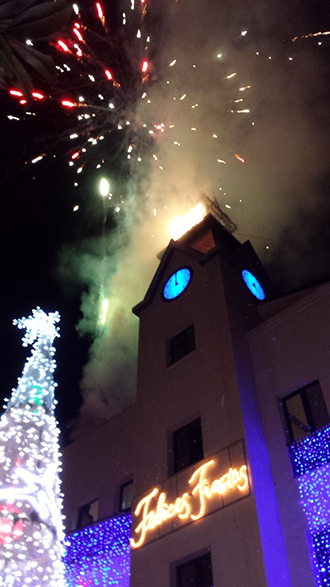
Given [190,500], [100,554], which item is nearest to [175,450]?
[190,500]

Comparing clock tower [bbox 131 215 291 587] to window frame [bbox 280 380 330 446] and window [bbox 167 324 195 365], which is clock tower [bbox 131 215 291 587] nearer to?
window [bbox 167 324 195 365]

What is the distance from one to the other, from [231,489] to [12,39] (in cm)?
935

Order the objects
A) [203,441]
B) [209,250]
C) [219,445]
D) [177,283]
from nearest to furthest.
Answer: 1. [219,445]
2. [203,441]
3. [177,283]
4. [209,250]

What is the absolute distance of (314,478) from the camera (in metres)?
9.71

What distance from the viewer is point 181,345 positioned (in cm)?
1455

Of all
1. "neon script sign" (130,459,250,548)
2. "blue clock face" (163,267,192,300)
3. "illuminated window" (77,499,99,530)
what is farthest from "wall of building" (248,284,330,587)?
"illuminated window" (77,499,99,530)

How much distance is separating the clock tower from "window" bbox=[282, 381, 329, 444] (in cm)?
78

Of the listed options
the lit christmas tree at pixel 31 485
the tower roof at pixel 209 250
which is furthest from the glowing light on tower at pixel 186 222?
the lit christmas tree at pixel 31 485

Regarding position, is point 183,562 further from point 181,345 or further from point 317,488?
point 181,345

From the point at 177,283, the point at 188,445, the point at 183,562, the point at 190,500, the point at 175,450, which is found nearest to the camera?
the point at 183,562

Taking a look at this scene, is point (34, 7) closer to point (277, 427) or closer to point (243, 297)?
point (277, 427)

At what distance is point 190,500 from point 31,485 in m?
3.58

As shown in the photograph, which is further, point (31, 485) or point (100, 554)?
point (100, 554)

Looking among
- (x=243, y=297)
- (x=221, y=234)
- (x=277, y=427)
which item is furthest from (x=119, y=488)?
(x=221, y=234)
